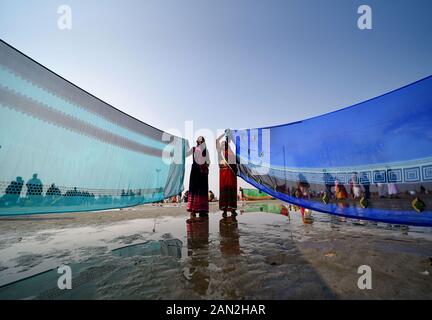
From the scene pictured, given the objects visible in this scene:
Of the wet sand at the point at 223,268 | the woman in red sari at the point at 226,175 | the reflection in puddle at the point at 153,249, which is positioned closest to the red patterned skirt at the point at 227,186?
the woman in red sari at the point at 226,175

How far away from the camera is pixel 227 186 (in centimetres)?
640

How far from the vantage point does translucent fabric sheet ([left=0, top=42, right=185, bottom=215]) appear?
3.10 meters

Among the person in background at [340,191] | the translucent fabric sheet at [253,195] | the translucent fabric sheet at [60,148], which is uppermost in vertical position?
the translucent fabric sheet at [60,148]

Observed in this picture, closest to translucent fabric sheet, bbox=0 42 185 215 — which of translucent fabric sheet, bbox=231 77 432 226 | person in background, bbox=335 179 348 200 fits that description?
translucent fabric sheet, bbox=231 77 432 226

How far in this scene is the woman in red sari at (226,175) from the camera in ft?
21.1

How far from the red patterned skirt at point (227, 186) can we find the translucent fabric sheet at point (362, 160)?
706 mm

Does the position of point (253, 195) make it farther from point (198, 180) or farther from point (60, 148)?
point (60, 148)

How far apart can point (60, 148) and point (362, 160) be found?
6.13 m

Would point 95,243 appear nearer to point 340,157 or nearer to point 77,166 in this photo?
point 77,166

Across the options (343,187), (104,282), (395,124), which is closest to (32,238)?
(104,282)

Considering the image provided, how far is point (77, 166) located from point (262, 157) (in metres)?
4.72

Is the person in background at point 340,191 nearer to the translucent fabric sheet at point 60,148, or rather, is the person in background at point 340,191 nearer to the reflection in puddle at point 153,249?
the reflection in puddle at point 153,249

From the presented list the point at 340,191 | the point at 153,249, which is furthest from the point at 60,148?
the point at 340,191

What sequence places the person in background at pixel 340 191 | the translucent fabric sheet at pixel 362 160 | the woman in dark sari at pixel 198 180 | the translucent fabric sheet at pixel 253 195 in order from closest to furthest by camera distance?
the translucent fabric sheet at pixel 362 160
the person in background at pixel 340 191
the woman in dark sari at pixel 198 180
the translucent fabric sheet at pixel 253 195
